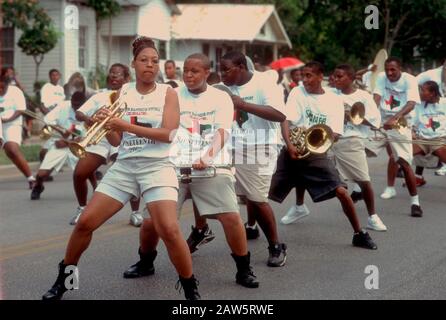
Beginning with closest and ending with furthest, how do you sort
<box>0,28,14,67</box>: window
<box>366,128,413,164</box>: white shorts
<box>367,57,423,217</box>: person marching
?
1. <box>367,57,423,217</box>: person marching
2. <box>366,128,413,164</box>: white shorts
3. <box>0,28,14,67</box>: window

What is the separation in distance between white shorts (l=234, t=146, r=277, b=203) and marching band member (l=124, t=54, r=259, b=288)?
0.87m

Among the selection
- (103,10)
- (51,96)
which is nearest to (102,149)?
(51,96)

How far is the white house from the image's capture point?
2778cm

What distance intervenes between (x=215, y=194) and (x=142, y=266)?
965 millimetres

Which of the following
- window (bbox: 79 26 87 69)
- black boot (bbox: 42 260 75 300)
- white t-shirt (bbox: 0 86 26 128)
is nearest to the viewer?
black boot (bbox: 42 260 75 300)

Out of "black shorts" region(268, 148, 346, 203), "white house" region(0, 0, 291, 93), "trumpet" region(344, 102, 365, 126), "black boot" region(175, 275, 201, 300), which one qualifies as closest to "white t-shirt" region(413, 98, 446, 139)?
"trumpet" region(344, 102, 365, 126)

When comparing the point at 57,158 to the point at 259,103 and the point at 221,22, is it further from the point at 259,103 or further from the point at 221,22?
the point at 221,22

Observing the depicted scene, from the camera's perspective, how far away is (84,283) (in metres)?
7.18

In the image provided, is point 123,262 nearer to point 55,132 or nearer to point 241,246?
point 241,246

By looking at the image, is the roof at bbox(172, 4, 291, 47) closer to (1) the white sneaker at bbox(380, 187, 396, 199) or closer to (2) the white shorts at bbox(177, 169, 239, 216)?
(1) the white sneaker at bbox(380, 187, 396, 199)

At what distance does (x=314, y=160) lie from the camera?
878 centimetres

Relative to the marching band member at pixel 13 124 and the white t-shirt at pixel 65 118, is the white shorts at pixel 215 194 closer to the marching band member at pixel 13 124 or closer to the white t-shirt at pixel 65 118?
the white t-shirt at pixel 65 118

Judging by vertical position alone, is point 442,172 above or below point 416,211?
below

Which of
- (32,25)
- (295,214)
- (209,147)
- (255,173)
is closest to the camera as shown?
(209,147)
